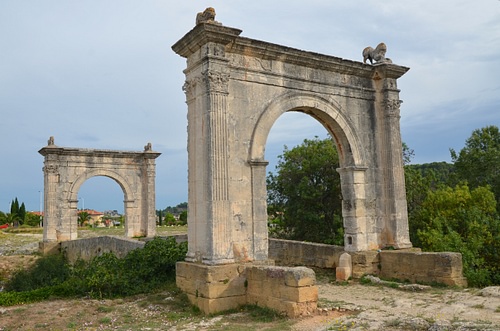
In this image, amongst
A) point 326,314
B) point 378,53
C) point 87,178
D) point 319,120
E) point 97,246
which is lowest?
point 326,314

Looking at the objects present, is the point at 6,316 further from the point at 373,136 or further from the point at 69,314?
the point at 373,136

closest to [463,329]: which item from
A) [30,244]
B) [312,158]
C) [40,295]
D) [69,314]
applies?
[69,314]

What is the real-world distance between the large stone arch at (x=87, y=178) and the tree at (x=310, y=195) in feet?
23.3

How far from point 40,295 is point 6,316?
1.53 m

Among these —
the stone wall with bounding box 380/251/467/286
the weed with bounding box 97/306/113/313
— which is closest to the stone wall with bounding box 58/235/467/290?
the stone wall with bounding box 380/251/467/286

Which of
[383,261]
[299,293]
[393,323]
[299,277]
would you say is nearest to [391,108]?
[383,261]

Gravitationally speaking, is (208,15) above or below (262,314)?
above

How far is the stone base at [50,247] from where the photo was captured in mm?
19688

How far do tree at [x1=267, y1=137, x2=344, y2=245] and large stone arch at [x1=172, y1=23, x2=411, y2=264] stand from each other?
255 inches

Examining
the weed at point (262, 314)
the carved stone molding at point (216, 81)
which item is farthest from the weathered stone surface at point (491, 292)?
the carved stone molding at point (216, 81)

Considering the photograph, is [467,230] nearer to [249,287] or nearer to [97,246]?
[249,287]

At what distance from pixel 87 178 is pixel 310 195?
11281 mm

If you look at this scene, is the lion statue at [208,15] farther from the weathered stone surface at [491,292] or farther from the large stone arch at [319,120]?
the weathered stone surface at [491,292]

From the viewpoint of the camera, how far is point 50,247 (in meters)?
19.8
